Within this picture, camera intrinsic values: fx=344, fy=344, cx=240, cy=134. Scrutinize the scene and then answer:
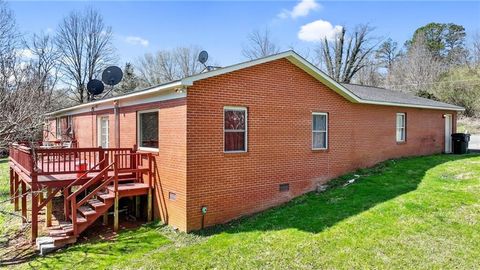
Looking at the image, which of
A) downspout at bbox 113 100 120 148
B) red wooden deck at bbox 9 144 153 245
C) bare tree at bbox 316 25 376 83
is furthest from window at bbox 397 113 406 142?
bare tree at bbox 316 25 376 83

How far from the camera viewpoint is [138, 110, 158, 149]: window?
10445mm

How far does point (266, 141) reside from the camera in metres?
10.3

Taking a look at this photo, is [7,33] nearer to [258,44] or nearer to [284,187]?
[284,187]

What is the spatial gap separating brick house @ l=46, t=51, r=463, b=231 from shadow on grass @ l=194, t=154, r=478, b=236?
16.2 inches

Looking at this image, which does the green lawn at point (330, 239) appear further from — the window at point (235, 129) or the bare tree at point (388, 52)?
the bare tree at point (388, 52)

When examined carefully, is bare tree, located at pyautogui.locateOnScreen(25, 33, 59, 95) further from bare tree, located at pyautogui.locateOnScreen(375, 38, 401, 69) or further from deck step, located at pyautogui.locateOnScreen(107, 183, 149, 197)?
bare tree, located at pyautogui.locateOnScreen(375, 38, 401, 69)

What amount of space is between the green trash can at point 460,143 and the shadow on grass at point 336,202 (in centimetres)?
613

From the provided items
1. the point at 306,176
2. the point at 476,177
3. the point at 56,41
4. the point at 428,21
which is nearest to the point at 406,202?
the point at 306,176

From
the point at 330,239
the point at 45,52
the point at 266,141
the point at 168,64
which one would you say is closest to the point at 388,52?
the point at 168,64

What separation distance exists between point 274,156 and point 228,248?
380cm

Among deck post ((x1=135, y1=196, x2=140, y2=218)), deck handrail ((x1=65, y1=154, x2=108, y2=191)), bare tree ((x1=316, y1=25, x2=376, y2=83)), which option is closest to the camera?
deck handrail ((x1=65, y1=154, x2=108, y2=191))

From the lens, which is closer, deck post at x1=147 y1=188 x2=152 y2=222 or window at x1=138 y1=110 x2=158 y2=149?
deck post at x1=147 y1=188 x2=152 y2=222

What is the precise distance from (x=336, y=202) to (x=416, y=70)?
38794mm

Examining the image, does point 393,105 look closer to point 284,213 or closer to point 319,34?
point 284,213
